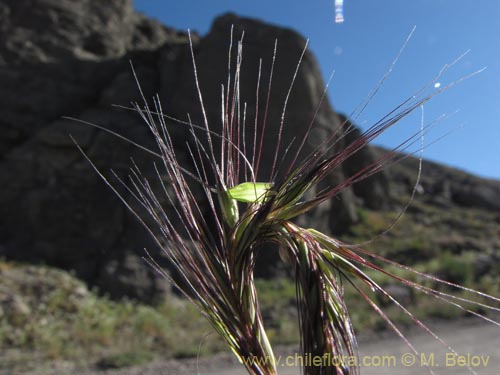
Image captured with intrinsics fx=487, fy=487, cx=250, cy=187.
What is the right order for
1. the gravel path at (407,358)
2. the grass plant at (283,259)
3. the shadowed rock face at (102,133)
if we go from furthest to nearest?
1. the shadowed rock face at (102,133)
2. the gravel path at (407,358)
3. the grass plant at (283,259)

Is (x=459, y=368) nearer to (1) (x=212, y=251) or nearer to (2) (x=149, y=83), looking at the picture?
(1) (x=212, y=251)

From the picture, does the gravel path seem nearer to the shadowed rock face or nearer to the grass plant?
the shadowed rock face

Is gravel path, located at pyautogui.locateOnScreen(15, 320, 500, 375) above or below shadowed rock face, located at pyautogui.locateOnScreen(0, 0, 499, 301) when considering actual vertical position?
below

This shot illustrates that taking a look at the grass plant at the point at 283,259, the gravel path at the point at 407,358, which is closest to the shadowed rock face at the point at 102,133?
the gravel path at the point at 407,358

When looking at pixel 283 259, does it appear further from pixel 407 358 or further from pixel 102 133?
pixel 102 133

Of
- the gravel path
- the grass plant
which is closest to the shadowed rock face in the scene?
the gravel path

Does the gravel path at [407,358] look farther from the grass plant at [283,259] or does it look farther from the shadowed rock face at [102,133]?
the grass plant at [283,259]

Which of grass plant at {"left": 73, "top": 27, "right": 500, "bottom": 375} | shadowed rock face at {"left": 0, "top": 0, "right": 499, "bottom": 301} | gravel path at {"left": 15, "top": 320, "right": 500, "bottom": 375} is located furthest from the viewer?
shadowed rock face at {"left": 0, "top": 0, "right": 499, "bottom": 301}

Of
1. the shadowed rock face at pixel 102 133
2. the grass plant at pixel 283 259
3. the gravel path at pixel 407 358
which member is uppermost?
the shadowed rock face at pixel 102 133
